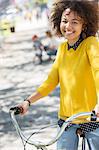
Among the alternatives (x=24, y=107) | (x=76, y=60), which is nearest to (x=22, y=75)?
(x=24, y=107)

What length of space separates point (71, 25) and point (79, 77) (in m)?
0.33

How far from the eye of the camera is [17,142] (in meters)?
5.70

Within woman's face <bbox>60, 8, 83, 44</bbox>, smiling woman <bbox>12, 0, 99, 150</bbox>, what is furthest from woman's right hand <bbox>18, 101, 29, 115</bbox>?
woman's face <bbox>60, 8, 83, 44</bbox>

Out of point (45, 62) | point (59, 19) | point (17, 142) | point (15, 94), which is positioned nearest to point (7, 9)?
point (45, 62)

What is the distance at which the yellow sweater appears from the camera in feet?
9.25

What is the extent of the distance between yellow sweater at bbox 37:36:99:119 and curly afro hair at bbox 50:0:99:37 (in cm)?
8

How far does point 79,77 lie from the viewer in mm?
2832

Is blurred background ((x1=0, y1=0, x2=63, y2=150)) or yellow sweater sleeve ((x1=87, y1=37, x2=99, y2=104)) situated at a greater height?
yellow sweater sleeve ((x1=87, y1=37, x2=99, y2=104))

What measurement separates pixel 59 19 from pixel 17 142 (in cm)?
300

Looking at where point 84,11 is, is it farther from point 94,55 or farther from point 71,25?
point 94,55

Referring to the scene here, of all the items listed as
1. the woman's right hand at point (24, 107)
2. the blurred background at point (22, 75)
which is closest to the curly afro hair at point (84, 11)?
the blurred background at point (22, 75)

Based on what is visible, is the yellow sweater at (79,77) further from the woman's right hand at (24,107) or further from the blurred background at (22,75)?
the blurred background at (22,75)

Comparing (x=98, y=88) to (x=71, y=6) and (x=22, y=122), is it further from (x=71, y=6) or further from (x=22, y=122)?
(x=22, y=122)

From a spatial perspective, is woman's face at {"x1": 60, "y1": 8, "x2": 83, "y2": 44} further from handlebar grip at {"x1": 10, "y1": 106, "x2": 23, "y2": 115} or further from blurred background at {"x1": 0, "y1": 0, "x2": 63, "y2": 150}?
handlebar grip at {"x1": 10, "y1": 106, "x2": 23, "y2": 115}
